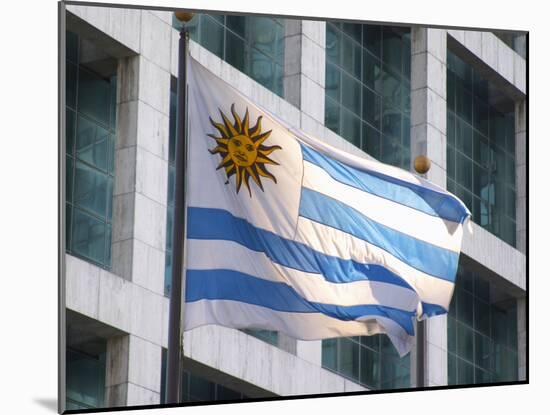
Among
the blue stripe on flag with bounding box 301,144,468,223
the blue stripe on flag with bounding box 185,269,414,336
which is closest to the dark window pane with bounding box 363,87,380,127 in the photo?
the blue stripe on flag with bounding box 301,144,468,223

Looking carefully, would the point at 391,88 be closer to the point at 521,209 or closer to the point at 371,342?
the point at 371,342

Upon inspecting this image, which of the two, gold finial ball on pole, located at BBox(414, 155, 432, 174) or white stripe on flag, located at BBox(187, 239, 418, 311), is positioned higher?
gold finial ball on pole, located at BBox(414, 155, 432, 174)

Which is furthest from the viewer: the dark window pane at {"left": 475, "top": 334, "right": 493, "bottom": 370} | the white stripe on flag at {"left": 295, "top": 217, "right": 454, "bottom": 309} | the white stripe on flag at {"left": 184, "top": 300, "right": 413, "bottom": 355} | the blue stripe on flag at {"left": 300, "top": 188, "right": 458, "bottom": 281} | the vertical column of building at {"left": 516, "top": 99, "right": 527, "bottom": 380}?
the dark window pane at {"left": 475, "top": 334, "right": 493, "bottom": 370}

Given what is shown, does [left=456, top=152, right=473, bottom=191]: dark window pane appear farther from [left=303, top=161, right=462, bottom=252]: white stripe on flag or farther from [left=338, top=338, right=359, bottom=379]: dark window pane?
[left=303, top=161, right=462, bottom=252]: white stripe on flag

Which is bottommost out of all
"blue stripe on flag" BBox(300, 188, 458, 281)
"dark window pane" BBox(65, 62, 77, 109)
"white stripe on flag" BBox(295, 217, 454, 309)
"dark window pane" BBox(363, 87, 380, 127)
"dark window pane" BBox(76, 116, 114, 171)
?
"white stripe on flag" BBox(295, 217, 454, 309)

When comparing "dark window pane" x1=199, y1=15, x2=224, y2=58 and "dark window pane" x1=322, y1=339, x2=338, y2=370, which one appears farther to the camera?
"dark window pane" x1=322, y1=339, x2=338, y2=370

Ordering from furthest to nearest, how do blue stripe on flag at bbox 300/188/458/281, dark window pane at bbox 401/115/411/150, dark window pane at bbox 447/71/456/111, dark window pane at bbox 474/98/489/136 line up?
dark window pane at bbox 474/98/489/136, dark window pane at bbox 447/71/456/111, dark window pane at bbox 401/115/411/150, blue stripe on flag at bbox 300/188/458/281

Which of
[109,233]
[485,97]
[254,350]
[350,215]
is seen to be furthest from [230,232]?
[485,97]

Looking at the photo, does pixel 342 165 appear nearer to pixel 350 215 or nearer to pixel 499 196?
pixel 350 215
